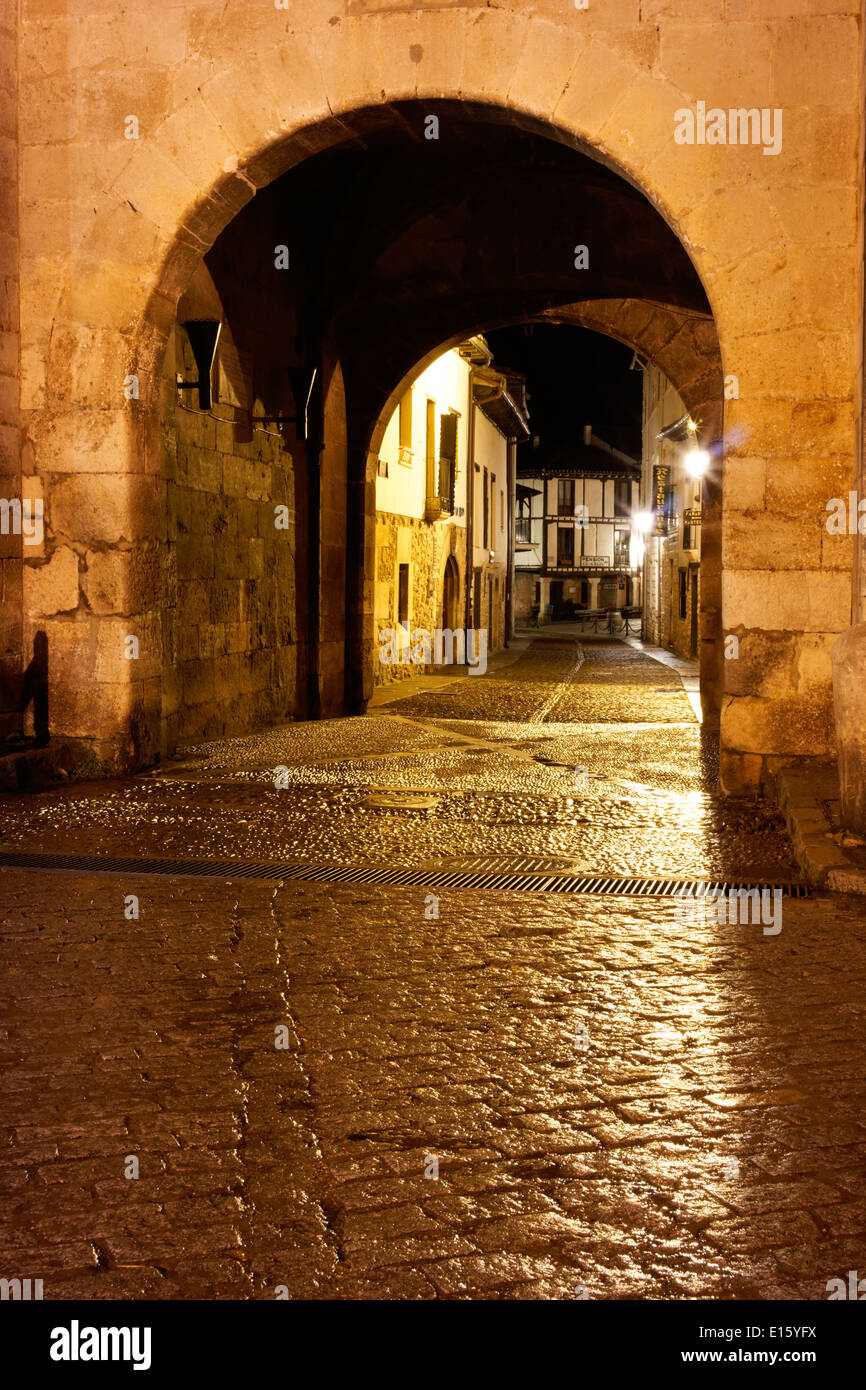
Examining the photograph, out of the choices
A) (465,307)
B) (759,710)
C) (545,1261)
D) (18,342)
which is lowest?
(545,1261)

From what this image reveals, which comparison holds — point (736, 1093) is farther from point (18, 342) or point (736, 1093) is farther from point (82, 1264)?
point (18, 342)

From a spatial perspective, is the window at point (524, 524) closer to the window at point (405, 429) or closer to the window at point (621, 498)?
the window at point (621, 498)

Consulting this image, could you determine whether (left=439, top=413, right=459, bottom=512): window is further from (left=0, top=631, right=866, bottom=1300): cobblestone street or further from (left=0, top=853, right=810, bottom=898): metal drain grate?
(left=0, top=853, right=810, bottom=898): metal drain grate

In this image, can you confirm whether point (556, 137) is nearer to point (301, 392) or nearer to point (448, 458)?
point (301, 392)

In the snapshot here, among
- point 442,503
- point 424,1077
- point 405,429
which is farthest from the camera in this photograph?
point 442,503

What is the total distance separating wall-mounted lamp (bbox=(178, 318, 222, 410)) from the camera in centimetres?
897

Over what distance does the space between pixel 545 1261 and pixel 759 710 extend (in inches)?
204

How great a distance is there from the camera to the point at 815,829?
5613mm

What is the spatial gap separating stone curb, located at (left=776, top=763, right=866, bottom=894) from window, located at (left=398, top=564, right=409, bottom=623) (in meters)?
12.2

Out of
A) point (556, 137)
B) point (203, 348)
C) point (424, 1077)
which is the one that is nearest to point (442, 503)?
point (203, 348)

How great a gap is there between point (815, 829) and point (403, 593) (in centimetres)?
1380

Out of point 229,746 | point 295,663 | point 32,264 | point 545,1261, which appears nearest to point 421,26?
point 32,264

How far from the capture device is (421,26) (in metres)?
7.48

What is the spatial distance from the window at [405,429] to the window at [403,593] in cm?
154
